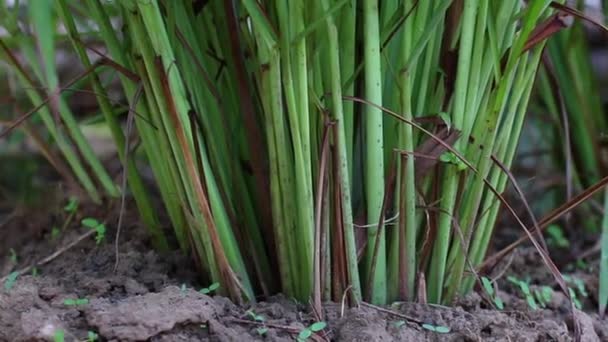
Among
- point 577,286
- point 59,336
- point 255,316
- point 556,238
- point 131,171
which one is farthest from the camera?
point 556,238

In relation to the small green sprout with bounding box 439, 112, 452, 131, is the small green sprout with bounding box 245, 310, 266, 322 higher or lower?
lower

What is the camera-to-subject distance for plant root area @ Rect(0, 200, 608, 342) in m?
0.69

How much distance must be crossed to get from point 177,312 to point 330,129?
0.22m

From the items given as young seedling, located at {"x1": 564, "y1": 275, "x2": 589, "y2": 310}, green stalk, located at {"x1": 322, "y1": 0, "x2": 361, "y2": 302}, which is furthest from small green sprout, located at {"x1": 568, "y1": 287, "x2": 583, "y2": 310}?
green stalk, located at {"x1": 322, "y1": 0, "x2": 361, "y2": 302}

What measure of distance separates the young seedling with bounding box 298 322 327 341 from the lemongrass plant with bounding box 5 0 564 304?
34 mm

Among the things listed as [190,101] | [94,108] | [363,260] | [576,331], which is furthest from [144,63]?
[94,108]

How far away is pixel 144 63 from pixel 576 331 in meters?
0.51

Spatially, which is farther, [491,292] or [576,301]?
[576,301]

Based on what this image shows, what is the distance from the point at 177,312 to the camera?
697 millimetres

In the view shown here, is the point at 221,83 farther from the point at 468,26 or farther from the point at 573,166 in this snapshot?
the point at 573,166

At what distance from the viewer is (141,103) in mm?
798

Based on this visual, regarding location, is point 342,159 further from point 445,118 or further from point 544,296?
point 544,296

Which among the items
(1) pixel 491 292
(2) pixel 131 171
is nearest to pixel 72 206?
(2) pixel 131 171

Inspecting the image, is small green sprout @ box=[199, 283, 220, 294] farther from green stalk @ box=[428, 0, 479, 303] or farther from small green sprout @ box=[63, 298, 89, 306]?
green stalk @ box=[428, 0, 479, 303]
